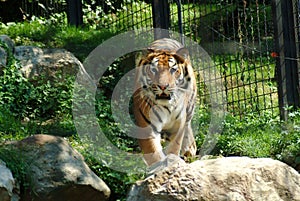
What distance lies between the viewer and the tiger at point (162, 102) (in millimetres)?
5461

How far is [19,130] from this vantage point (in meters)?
6.05

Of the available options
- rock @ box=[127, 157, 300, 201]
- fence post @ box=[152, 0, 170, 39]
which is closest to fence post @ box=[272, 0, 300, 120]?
fence post @ box=[152, 0, 170, 39]

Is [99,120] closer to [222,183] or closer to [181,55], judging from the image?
[181,55]

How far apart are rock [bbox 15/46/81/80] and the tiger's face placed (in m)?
Answer: 1.89

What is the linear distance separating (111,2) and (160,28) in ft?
7.71

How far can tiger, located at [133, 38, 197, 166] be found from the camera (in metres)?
5.46

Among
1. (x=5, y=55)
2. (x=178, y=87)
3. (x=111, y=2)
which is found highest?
(x=111, y=2)

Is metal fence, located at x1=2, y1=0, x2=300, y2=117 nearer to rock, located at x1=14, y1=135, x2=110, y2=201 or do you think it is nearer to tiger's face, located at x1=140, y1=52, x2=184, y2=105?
tiger's face, located at x1=140, y1=52, x2=184, y2=105

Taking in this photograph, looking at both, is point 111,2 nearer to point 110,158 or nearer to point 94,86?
point 94,86

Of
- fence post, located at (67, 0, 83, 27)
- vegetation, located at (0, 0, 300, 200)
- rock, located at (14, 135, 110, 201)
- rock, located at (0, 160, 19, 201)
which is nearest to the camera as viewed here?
rock, located at (0, 160, 19, 201)

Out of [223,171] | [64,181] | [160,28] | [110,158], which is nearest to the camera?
[223,171]

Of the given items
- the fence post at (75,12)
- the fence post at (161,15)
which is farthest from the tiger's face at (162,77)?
the fence post at (75,12)

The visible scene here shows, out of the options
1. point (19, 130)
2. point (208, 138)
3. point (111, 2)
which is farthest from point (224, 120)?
point (111, 2)

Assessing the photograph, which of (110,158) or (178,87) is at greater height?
(178,87)
